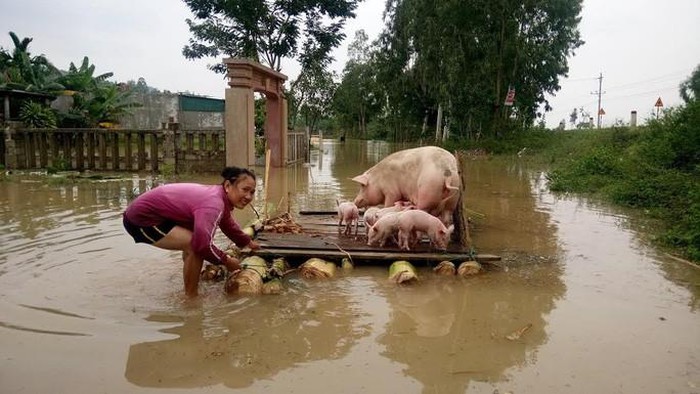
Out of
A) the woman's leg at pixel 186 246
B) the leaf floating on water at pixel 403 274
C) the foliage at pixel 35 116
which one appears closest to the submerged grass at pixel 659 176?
the leaf floating on water at pixel 403 274

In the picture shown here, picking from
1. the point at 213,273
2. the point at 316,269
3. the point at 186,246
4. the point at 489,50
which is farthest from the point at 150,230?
the point at 489,50

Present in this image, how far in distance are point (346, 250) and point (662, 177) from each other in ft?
27.1

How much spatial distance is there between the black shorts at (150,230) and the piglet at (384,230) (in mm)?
2663

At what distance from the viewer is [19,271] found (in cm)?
619

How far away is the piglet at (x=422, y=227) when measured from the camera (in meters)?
6.73

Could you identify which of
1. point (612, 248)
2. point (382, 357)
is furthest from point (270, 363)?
point (612, 248)

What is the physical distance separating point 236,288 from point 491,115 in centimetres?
2750

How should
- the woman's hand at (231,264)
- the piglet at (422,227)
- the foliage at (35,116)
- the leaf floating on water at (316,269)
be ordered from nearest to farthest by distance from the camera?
the woman's hand at (231,264) < the leaf floating on water at (316,269) < the piglet at (422,227) < the foliage at (35,116)

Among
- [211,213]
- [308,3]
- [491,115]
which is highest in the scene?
[308,3]

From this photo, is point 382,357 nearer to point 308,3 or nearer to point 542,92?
point 308,3

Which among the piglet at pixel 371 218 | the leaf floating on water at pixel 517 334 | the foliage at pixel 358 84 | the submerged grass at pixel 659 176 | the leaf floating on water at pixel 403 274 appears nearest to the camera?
the leaf floating on water at pixel 517 334

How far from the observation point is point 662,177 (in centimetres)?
1148

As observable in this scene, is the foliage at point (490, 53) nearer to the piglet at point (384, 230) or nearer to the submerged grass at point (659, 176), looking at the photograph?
the submerged grass at point (659, 176)

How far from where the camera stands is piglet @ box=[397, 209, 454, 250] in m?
6.73
